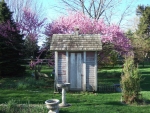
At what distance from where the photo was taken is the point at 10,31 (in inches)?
680

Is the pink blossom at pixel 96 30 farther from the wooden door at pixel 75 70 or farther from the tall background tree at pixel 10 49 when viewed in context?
the wooden door at pixel 75 70

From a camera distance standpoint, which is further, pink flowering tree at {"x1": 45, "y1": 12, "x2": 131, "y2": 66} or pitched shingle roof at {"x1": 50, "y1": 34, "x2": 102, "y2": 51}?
pink flowering tree at {"x1": 45, "y1": 12, "x2": 131, "y2": 66}

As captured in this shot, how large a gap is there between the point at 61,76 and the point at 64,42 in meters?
1.77

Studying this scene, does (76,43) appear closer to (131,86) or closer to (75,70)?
(75,70)

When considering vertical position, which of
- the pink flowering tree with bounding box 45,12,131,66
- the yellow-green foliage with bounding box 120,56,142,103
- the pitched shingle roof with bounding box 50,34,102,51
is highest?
the pink flowering tree with bounding box 45,12,131,66

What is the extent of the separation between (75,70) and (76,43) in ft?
4.57

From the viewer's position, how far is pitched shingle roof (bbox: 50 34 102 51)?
35.8 ft

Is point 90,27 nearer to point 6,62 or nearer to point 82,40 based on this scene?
point 82,40

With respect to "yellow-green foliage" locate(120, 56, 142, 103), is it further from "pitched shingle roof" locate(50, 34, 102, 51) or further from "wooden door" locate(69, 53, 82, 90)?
"wooden door" locate(69, 53, 82, 90)

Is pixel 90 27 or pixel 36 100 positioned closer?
pixel 36 100

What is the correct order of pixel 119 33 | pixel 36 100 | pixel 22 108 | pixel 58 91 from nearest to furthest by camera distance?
pixel 22 108
pixel 36 100
pixel 58 91
pixel 119 33

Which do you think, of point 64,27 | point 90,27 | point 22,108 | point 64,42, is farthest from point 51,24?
point 22,108

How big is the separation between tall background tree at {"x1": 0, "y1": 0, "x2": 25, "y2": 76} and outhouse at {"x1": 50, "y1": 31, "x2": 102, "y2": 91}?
6189 mm

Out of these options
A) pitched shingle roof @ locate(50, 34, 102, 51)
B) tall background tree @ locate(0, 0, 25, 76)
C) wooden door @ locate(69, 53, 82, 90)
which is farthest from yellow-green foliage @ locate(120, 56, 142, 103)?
tall background tree @ locate(0, 0, 25, 76)
